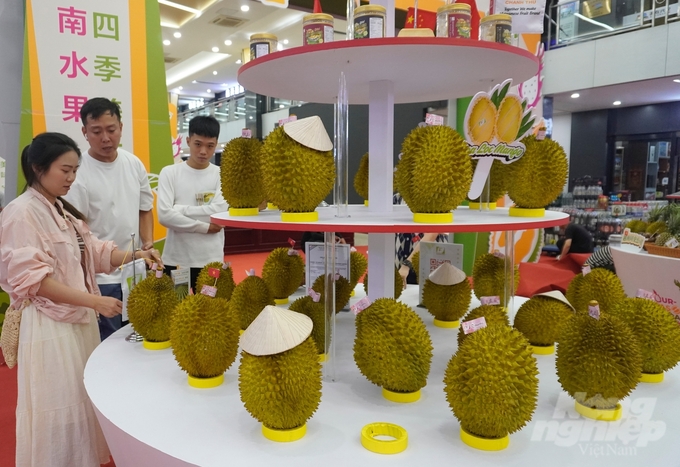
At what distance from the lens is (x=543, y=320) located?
1.46 metres

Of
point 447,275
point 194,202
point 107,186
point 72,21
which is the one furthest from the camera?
point 72,21

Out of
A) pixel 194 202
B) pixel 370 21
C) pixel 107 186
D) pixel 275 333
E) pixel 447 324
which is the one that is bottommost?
pixel 447 324

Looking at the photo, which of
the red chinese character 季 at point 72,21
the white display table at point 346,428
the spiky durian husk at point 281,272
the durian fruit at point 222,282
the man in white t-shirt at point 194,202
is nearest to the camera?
the white display table at point 346,428

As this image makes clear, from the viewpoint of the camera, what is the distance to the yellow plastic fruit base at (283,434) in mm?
984

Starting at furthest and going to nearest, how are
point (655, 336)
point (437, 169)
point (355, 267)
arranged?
point (355, 267) → point (655, 336) → point (437, 169)

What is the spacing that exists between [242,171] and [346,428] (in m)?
0.83

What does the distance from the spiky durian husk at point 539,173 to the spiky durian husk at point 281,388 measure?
0.86 metres

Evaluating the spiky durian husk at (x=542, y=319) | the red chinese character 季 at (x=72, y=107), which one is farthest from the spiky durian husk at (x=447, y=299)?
the red chinese character 季 at (x=72, y=107)

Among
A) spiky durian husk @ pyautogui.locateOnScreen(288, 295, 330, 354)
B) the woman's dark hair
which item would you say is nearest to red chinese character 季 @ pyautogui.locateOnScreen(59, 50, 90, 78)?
the woman's dark hair

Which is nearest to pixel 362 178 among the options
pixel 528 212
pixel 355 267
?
pixel 355 267

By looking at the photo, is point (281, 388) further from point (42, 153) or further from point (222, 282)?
point (42, 153)

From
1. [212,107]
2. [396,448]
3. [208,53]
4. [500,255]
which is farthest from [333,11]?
[212,107]

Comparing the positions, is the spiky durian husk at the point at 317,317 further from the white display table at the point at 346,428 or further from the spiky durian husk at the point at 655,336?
the spiky durian husk at the point at 655,336

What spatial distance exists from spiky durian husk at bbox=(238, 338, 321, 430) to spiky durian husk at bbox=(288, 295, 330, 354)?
421 millimetres
